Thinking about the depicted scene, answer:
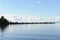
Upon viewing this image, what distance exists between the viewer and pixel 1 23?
12650cm

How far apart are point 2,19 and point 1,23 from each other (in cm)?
440

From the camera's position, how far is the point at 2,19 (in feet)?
409
